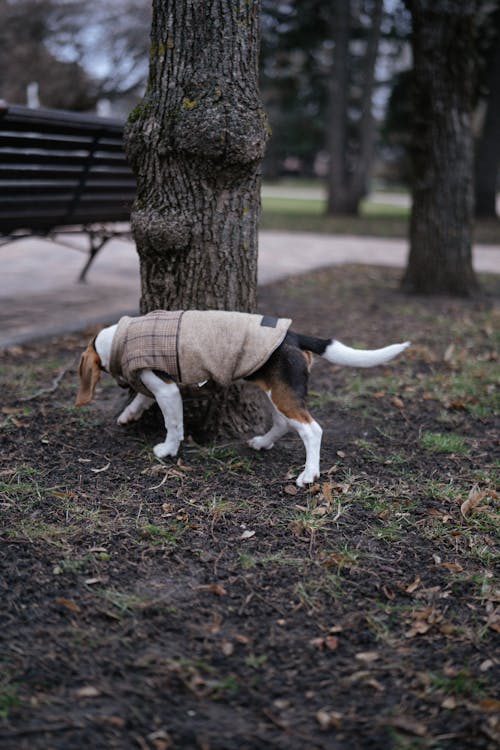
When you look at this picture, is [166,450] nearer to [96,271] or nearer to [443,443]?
[443,443]

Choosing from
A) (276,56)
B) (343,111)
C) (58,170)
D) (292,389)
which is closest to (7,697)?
(292,389)

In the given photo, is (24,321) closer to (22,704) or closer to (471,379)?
(471,379)

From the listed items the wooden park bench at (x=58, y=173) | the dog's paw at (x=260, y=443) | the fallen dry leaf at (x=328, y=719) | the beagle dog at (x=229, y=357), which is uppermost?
the wooden park bench at (x=58, y=173)

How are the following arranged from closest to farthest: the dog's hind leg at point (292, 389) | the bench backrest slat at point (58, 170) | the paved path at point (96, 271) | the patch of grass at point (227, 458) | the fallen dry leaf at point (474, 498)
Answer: the fallen dry leaf at point (474, 498) → the dog's hind leg at point (292, 389) → the patch of grass at point (227, 458) → the bench backrest slat at point (58, 170) → the paved path at point (96, 271)

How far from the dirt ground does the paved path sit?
1614mm

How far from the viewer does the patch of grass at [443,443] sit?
3.85 m

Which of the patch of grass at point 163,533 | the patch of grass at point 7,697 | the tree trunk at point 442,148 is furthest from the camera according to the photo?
the tree trunk at point 442,148

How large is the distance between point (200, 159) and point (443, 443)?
1.92 metres

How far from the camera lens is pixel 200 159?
3467mm

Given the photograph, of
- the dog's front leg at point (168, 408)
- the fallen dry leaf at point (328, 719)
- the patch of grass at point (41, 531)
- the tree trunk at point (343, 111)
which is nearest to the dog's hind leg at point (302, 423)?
the dog's front leg at point (168, 408)

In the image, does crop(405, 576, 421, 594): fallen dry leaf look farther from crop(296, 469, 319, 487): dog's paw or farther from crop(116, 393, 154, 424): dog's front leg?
crop(116, 393, 154, 424): dog's front leg

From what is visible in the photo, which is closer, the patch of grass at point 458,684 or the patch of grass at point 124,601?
the patch of grass at point 458,684

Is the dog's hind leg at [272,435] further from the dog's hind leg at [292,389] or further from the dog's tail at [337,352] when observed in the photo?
the dog's tail at [337,352]

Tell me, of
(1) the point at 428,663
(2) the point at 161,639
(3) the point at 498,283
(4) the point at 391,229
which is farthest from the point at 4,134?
(4) the point at 391,229
